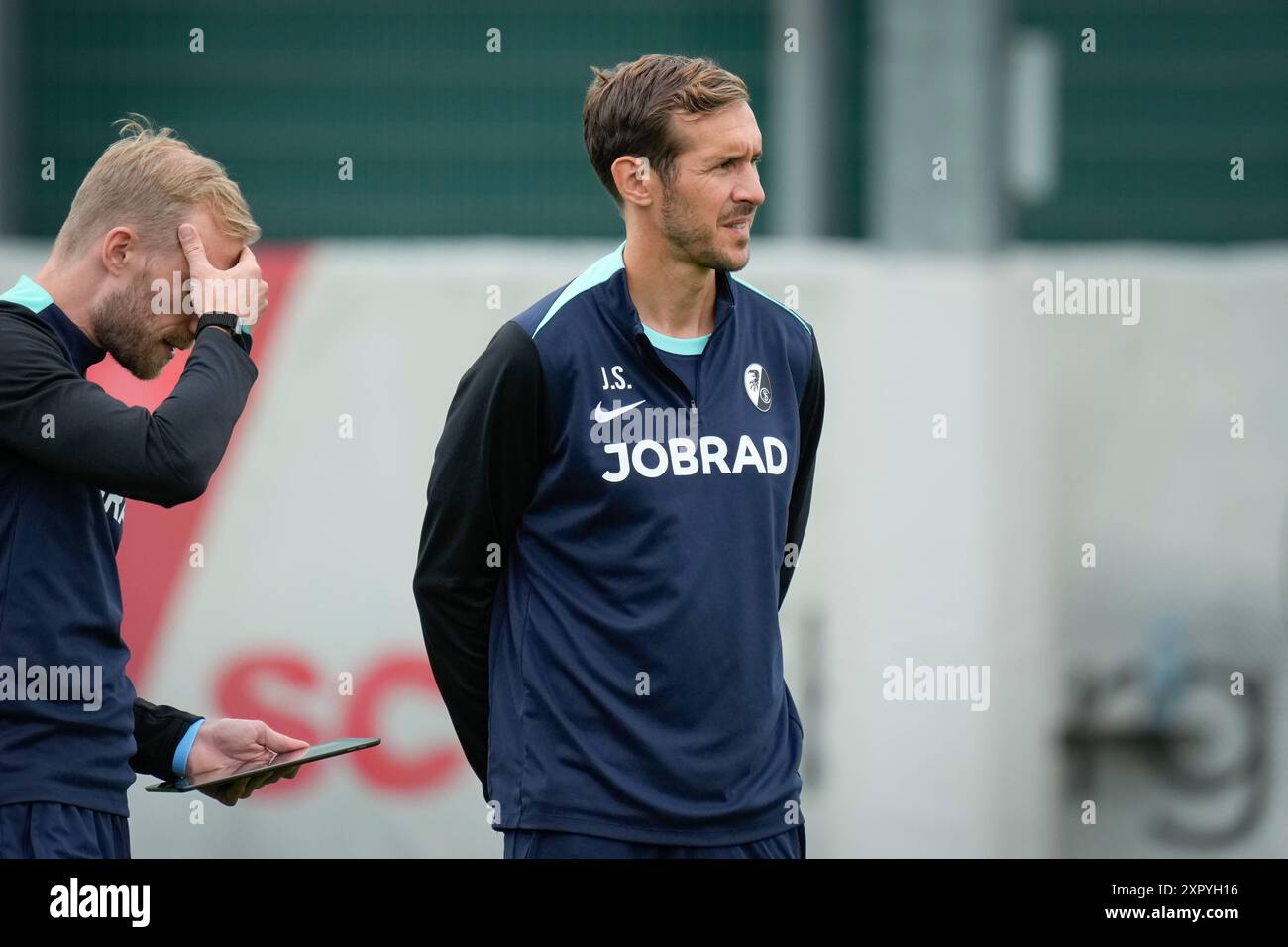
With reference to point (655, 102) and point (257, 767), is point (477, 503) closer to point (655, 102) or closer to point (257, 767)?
point (257, 767)

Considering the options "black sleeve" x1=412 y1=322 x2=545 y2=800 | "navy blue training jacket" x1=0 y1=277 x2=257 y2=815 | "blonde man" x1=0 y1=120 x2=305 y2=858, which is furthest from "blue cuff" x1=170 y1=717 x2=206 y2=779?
"black sleeve" x1=412 y1=322 x2=545 y2=800

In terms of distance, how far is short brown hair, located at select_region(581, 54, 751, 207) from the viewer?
3125 millimetres

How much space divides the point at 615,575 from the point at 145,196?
1.05 metres

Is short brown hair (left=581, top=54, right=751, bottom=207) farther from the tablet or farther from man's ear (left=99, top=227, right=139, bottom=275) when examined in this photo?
the tablet

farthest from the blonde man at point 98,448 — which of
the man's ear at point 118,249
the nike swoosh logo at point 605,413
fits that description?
A: the nike swoosh logo at point 605,413

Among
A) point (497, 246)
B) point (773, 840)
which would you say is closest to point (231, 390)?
point (773, 840)

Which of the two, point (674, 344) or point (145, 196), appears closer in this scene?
point (145, 196)

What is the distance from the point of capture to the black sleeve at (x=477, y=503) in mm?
3006

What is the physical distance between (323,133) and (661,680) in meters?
Answer: 4.68

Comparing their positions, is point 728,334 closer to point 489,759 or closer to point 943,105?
point 489,759

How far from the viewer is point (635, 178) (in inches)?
125

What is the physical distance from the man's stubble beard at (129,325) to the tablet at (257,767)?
0.73 metres

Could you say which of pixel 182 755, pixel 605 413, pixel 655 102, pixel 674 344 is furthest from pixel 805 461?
pixel 182 755
